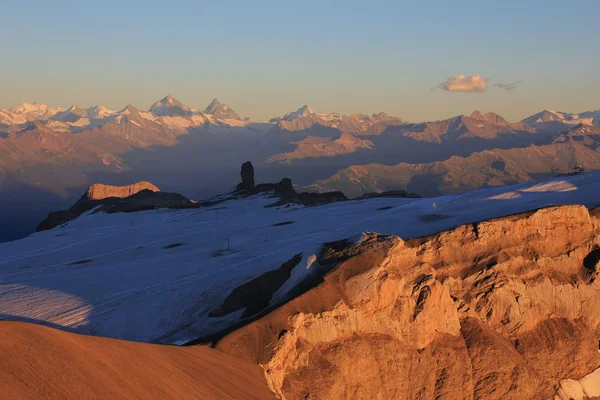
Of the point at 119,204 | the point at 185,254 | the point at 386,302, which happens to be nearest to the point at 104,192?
the point at 119,204

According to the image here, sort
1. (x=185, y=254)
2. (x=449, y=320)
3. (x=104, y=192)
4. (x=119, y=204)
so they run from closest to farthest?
(x=449, y=320)
(x=185, y=254)
(x=119, y=204)
(x=104, y=192)

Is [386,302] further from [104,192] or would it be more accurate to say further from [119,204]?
[104,192]

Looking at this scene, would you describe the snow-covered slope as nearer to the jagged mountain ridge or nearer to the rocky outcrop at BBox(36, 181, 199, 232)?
the jagged mountain ridge

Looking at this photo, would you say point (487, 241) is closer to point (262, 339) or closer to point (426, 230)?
point (426, 230)

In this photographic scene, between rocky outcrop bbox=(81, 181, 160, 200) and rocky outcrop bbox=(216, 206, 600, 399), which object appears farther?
rocky outcrop bbox=(81, 181, 160, 200)

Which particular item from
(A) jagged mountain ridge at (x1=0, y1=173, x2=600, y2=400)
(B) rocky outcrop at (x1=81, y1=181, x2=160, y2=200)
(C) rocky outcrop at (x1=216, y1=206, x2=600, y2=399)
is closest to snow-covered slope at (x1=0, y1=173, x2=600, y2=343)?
(A) jagged mountain ridge at (x1=0, y1=173, x2=600, y2=400)

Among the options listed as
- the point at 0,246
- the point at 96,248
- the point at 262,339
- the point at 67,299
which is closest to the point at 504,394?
the point at 262,339
